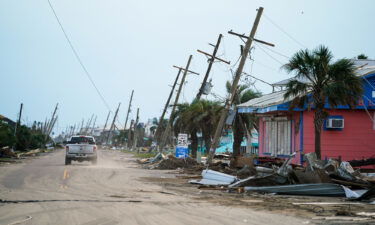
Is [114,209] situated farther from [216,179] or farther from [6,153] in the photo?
[6,153]

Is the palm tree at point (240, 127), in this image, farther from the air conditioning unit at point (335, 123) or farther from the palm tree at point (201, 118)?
the air conditioning unit at point (335, 123)

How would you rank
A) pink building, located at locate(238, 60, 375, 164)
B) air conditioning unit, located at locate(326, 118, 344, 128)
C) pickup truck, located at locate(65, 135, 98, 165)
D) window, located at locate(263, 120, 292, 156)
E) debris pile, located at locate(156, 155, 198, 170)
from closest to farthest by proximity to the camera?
air conditioning unit, located at locate(326, 118, 344, 128), pink building, located at locate(238, 60, 375, 164), window, located at locate(263, 120, 292, 156), debris pile, located at locate(156, 155, 198, 170), pickup truck, located at locate(65, 135, 98, 165)

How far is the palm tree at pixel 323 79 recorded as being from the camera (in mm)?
22203

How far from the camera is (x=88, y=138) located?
36.8m

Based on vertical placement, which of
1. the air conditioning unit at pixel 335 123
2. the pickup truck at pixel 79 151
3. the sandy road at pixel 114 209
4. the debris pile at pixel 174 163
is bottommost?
the sandy road at pixel 114 209

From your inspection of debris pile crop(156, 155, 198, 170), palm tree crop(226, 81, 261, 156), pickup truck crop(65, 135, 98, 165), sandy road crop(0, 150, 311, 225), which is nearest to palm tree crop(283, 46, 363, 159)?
sandy road crop(0, 150, 311, 225)

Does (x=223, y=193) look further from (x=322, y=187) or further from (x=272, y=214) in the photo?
→ (x=272, y=214)

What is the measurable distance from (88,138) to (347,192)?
24.8 m

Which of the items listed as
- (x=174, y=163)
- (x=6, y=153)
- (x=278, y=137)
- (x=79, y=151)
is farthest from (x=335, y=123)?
(x=6, y=153)

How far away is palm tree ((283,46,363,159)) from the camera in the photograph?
22203mm

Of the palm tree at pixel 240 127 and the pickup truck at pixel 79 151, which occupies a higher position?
the palm tree at pixel 240 127

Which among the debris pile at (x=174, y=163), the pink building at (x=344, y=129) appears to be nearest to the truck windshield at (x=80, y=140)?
the debris pile at (x=174, y=163)

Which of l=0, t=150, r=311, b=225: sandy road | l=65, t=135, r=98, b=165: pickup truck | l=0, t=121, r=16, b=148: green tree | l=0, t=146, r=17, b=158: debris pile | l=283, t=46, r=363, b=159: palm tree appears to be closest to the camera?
l=0, t=150, r=311, b=225: sandy road

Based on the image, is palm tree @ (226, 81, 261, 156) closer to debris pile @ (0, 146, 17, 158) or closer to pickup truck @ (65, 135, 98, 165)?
pickup truck @ (65, 135, 98, 165)
